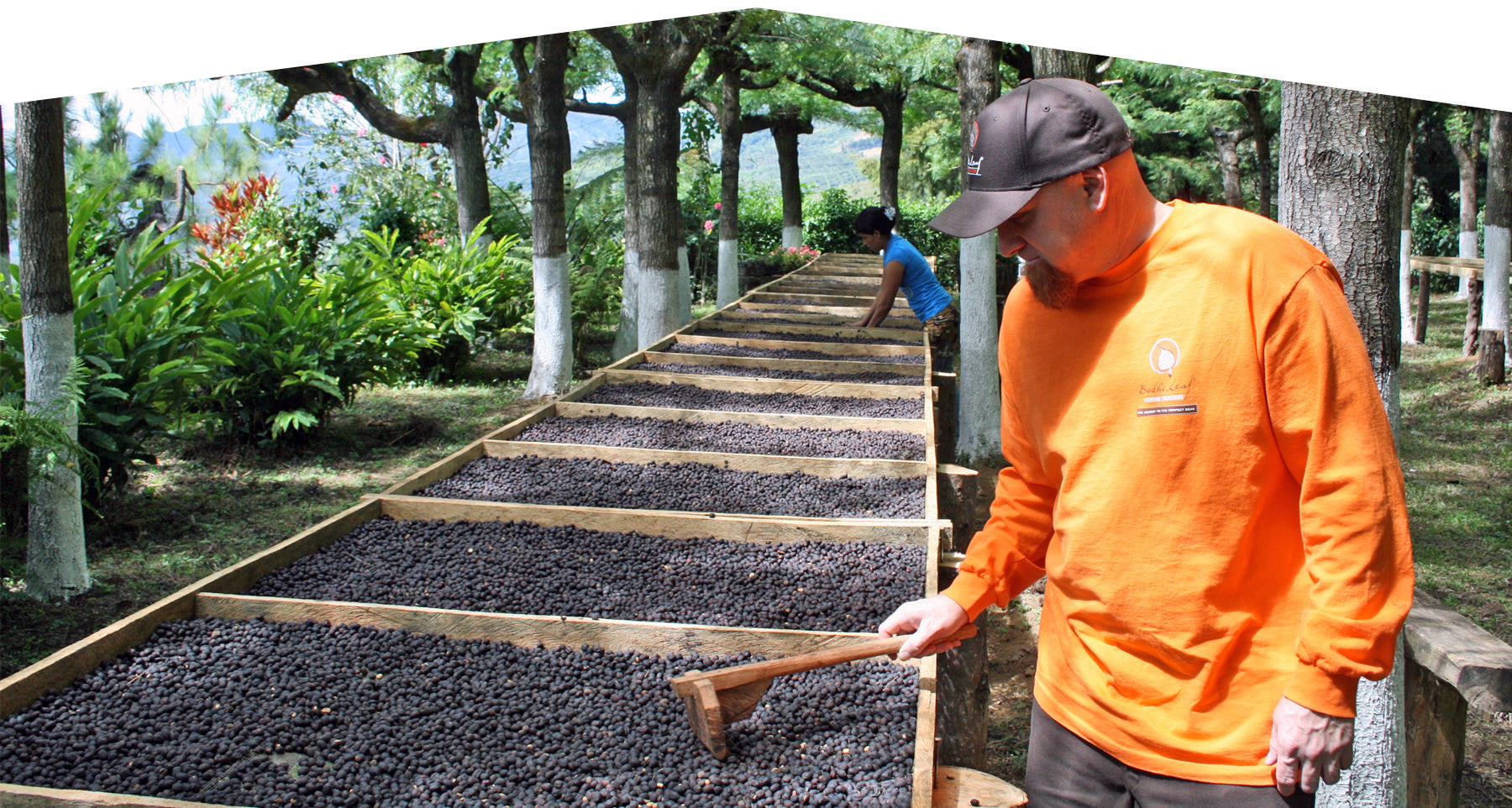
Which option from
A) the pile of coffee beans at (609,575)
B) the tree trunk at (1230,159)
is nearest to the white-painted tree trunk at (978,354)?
the pile of coffee beans at (609,575)

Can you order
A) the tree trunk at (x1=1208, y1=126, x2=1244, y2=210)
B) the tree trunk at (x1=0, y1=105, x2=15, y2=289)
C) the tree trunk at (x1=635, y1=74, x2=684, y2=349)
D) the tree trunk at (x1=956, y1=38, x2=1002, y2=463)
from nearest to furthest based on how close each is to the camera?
1. the tree trunk at (x1=0, y1=105, x2=15, y2=289)
2. the tree trunk at (x1=956, y1=38, x2=1002, y2=463)
3. the tree trunk at (x1=635, y1=74, x2=684, y2=349)
4. the tree trunk at (x1=1208, y1=126, x2=1244, y2=210)

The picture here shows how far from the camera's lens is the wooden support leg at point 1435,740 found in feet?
8.10

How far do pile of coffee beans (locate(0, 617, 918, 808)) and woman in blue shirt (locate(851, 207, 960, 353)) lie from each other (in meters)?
5.08

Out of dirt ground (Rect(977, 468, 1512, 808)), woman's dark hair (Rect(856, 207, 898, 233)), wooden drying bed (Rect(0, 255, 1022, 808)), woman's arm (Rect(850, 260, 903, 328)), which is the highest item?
woman's dark hair (Rect(856, 207, 898, 233))

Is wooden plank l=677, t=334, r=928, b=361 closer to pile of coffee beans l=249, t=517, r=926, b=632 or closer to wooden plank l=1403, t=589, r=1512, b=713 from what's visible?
pile of coffee beans l=249, t=517, r=926, b=632

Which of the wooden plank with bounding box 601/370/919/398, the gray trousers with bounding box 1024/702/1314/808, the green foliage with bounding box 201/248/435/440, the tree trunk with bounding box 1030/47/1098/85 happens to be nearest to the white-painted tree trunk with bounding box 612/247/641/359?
the green foliage with bounding box 201/248/435/440

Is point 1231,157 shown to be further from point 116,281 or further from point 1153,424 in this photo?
point 1153,424

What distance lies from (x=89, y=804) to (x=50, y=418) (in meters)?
2.87

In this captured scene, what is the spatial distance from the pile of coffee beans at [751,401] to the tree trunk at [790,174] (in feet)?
45.3

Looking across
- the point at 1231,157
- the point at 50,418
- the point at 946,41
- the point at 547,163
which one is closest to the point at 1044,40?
the point at 50,418

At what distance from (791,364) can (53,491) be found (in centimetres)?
441

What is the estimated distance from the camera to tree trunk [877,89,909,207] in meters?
19.8

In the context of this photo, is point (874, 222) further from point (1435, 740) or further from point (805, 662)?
point (805, 662)

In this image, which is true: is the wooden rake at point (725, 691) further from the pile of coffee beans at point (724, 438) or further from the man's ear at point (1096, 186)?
the pile of coffee beans at point (724, 438)
